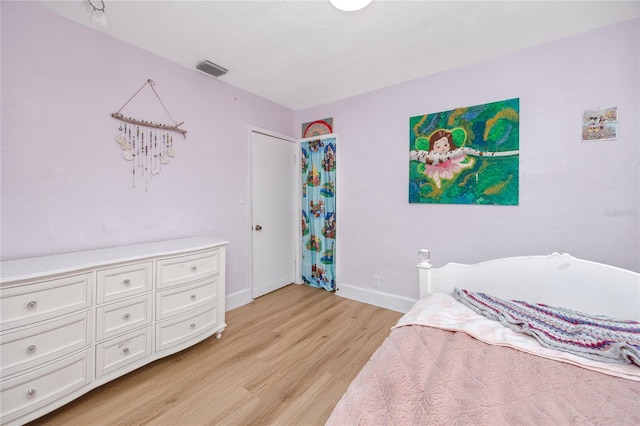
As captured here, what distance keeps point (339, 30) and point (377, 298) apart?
2.63 m

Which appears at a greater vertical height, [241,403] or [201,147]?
[201,147]

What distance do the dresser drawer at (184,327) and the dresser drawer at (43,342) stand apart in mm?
424

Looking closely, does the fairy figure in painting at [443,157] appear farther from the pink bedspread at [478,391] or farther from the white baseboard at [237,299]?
the white baseboard at [237,299]

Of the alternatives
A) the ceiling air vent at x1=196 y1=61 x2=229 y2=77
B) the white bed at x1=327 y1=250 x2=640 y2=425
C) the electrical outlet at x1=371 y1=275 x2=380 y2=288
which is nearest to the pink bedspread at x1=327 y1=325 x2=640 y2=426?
the white bed at x1=327 y1=250 x2=640 y2=425

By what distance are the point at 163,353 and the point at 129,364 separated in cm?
21

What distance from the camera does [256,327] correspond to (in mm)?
2441

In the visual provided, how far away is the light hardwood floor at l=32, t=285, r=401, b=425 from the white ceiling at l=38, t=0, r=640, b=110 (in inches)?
97.8

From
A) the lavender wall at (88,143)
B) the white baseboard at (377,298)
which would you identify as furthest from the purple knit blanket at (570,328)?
the lavender wall at (88,143)

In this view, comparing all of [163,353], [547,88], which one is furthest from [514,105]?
[163,353]

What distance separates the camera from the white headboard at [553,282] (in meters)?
1.41

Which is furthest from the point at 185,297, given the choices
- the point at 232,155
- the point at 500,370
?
the point at 500,370

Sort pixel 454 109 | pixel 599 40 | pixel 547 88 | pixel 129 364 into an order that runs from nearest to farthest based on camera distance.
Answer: pixel 129 364 → pixel 599 40 → pixel 547 88 → pixel 454 109

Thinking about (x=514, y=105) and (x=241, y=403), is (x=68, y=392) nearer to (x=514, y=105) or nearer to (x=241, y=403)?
(x=241, y=403)

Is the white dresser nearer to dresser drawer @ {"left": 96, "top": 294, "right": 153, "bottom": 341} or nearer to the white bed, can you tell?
dresser drawer @ {"left": 96, "top": 294, "right": 153, "bottom": 341}
